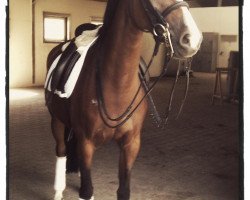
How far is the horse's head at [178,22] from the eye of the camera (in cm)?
194

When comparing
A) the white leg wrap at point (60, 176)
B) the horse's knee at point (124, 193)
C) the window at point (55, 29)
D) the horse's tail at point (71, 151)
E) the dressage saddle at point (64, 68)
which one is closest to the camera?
the horse's knee at point (124, 193)

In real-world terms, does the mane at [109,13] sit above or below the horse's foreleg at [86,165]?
above

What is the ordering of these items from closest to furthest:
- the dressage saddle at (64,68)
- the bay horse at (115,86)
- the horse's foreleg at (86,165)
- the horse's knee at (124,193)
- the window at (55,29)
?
the bay horse at (115,86)
the horse's foreleg at (86,165)
the horse's knee at (124,193)
the dressage saddle at (64,68)
the window at (55,29)

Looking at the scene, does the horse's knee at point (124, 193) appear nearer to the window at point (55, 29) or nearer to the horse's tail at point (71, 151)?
the horse's tail at point (71, 151)

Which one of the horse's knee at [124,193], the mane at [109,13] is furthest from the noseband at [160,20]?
the horse's knee at [124,193]

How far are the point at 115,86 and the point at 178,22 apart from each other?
713 mm

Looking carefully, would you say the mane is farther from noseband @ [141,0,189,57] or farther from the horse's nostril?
the horse's nostril

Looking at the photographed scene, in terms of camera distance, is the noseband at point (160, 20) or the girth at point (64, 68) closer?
the noseband at point (160, 20)

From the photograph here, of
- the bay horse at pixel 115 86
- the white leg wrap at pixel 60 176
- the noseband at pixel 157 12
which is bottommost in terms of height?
the white leg wrap at pixel 60 176

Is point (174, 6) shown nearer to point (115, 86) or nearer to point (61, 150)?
point (115, 86)

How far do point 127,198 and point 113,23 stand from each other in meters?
1.27

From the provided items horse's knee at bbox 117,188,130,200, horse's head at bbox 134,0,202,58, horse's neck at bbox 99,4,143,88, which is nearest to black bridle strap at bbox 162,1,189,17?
horse's head at bbox 134,0,202,58

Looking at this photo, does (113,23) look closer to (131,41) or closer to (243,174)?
(131,41)

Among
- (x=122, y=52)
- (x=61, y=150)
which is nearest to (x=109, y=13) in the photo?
(x=122, y=52)
